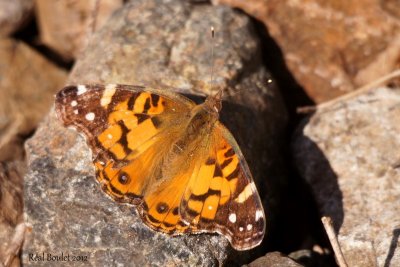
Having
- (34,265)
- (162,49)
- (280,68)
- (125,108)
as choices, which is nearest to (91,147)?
(125,108)

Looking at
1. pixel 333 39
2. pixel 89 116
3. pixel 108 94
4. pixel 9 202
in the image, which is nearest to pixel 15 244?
pixel 9 202

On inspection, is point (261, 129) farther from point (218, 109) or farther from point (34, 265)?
point (34, 265)

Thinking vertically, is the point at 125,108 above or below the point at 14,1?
above

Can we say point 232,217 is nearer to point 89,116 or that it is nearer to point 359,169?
point 89,116

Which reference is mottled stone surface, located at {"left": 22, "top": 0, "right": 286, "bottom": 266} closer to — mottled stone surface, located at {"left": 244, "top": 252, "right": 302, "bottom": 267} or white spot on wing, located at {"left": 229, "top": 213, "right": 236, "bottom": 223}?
mottled stone surface, located at {"left": 244, "top": 252, "right": 302, "bottom": 267}

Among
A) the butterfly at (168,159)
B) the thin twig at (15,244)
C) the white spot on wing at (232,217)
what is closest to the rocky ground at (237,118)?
the thin twig at (15,244)

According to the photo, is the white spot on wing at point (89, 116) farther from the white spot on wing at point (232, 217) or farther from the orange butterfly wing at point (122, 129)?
the white spot on wing at point (232, 217)
